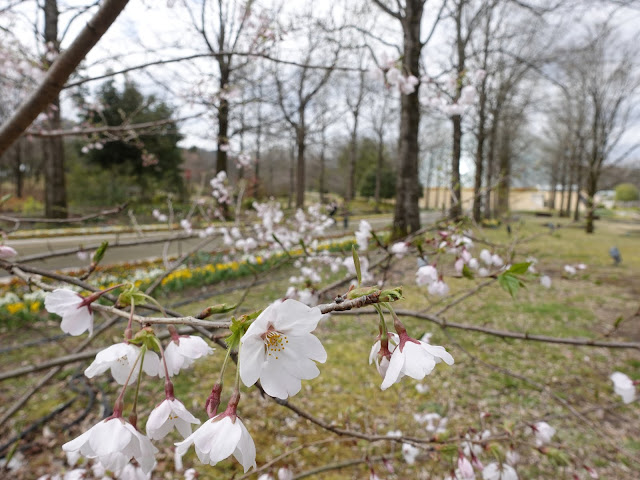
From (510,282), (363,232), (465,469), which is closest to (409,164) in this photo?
(363,232)

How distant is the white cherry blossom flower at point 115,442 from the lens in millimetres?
515

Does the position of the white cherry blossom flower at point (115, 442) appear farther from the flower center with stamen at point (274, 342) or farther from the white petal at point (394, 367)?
the white petal at point (394, 367)

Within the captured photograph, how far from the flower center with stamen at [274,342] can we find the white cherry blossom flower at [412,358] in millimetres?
157

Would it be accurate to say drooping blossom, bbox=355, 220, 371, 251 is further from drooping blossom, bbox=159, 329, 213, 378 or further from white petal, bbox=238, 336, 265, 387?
white petal, bbox=238, 336, 265, 387

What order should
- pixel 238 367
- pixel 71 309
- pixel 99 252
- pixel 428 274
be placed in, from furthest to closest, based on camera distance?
pixel 428 274
pixel 99 252
pixel 71 309
pixel 238 367

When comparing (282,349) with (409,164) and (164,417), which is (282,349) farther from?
(409,164)

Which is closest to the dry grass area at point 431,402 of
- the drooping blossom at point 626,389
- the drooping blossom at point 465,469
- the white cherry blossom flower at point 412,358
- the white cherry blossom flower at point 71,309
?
the drooping blossom at point 465,469

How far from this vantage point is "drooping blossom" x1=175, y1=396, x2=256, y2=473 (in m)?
0.47

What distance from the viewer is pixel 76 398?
9.39ft

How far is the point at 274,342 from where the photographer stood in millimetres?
508

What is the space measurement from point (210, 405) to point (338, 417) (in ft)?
8.55

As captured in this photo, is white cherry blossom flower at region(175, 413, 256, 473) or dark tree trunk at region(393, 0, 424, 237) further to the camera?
dark tree trunk at region(393, 0, 424, 237)

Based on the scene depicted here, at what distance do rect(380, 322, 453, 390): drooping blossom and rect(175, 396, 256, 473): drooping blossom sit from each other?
0.21 meters

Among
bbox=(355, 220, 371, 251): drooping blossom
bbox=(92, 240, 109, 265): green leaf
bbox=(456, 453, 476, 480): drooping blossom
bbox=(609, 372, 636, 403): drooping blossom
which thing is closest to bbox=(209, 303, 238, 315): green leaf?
bbox=(92, 240, 109, 265): green leaf
